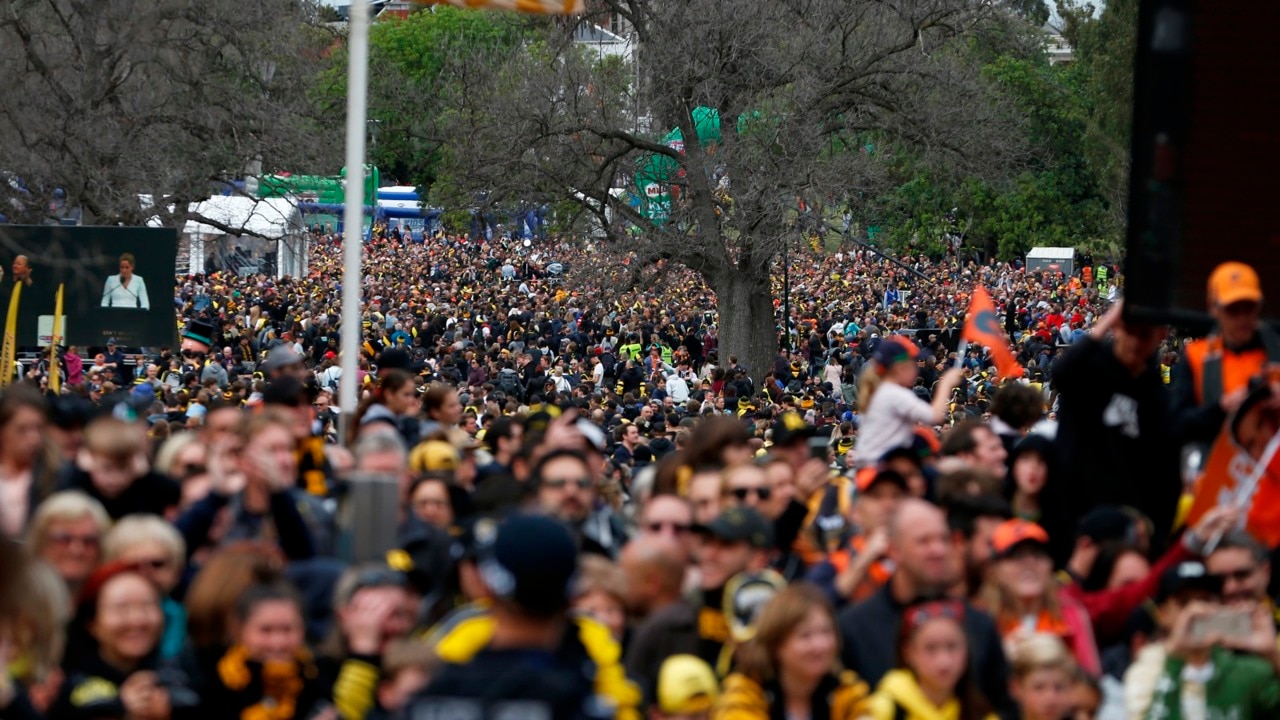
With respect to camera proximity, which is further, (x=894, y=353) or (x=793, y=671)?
(x=894, y=353)

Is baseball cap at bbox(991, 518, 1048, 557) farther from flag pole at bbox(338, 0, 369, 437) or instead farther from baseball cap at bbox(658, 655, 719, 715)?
flag pole at bbox(338, 0, 369, 437)

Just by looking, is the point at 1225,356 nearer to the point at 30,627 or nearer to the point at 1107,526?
the point at 1107,526

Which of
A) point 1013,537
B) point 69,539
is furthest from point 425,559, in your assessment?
point 1013,537

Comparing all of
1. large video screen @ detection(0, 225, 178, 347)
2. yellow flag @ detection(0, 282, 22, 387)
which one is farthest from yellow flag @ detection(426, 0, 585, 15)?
large video screen @ detection(0, 225, 178, 347)

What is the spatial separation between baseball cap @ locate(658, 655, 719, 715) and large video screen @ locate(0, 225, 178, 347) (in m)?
17.3

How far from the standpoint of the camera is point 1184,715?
6.07 metres

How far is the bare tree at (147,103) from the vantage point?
1210 inches

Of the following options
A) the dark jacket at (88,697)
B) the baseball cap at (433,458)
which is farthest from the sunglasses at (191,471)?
the dark jacket at (88,697)

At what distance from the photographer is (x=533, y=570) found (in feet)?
14.3

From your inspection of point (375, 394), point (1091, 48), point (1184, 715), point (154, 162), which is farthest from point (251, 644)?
point (1091, 48)

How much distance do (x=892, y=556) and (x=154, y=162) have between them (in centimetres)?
2652

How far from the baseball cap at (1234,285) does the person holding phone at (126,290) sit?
17222 mm

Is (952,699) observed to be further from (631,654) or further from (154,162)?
(154,162)

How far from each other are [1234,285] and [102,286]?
58.4 ft
